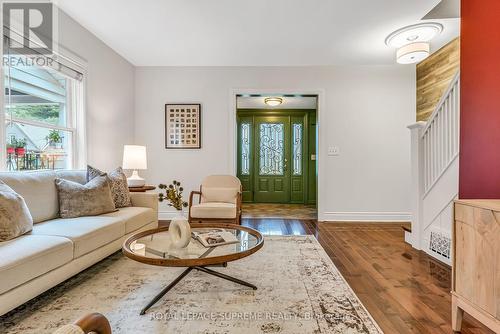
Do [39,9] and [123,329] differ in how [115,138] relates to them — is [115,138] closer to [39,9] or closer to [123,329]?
[39,9]

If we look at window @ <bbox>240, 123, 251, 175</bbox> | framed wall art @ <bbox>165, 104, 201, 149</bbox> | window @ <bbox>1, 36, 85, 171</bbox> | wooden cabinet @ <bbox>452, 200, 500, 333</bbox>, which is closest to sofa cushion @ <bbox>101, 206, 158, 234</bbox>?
window @ <bbox>1, 36, 85, 171</bbox>

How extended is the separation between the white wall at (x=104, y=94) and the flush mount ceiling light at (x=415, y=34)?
12.3ft

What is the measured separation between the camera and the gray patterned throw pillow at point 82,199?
2471 mm

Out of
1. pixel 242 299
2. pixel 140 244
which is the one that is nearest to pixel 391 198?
pixel 242 299

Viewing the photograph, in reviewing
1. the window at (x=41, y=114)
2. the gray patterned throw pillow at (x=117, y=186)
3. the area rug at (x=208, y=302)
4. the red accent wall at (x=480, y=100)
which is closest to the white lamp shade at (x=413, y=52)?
the red accent wall at (x=480, y=100)

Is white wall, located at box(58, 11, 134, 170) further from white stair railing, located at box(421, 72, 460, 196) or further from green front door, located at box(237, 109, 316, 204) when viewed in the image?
white stair railing, located at box(421, 72, 460, 196)

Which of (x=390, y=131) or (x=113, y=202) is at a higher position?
(x=390, y=131)

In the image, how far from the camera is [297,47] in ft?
12.5

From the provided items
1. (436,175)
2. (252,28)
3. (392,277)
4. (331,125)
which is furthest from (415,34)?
(392,277)

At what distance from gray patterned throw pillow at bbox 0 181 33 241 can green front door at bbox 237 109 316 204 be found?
17.0 ft

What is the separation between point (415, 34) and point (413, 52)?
209 mm

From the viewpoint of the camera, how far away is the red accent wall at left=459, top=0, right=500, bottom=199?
1732 mm

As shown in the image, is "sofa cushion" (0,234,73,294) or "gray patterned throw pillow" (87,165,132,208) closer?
"sofa cushion" (0,234,73,294)

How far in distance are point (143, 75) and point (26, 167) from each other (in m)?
2.46
